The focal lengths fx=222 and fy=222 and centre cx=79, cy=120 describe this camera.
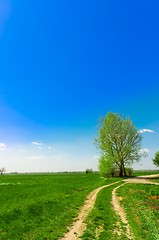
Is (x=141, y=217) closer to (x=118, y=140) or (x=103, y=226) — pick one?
(x=103, y=226)

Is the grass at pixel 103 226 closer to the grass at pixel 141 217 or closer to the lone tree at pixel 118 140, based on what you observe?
the grass at pixel 141 217

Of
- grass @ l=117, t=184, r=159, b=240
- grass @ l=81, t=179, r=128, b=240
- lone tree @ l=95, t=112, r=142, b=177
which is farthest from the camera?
lone tree @ l=95, t=112, r=142, b=177

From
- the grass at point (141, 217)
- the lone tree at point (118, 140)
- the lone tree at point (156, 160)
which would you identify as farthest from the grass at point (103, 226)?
the lone tree at point (156, 160)

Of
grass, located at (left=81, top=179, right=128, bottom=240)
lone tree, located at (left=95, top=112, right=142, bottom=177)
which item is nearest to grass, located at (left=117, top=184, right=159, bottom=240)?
grass, located at (left=81, top=179, right=128, bottom=240)

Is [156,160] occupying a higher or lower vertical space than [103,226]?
higher

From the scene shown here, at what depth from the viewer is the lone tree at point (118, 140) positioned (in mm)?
78875

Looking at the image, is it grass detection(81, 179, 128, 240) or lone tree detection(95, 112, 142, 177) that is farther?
lone tree detection(95, 112, 142, 177)

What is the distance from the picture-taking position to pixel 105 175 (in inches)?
3415

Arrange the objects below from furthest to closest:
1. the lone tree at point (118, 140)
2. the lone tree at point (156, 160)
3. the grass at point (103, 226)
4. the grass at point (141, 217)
Answer: the lone tree at point (156, 160) < the lone tree at point (118, 140) < the grass at point (141, 217) < the grass at point (103, 226)

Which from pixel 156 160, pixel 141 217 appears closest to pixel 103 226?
pixel 141 217

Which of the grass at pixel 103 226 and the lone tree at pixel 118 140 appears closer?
the grass at pixel 103 226

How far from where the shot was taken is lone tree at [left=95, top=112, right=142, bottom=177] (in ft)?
259

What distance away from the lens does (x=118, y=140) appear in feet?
262

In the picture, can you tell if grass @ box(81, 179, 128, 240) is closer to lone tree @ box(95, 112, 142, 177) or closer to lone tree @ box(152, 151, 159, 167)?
lone tree @ box(95, 112, 142, 177)
